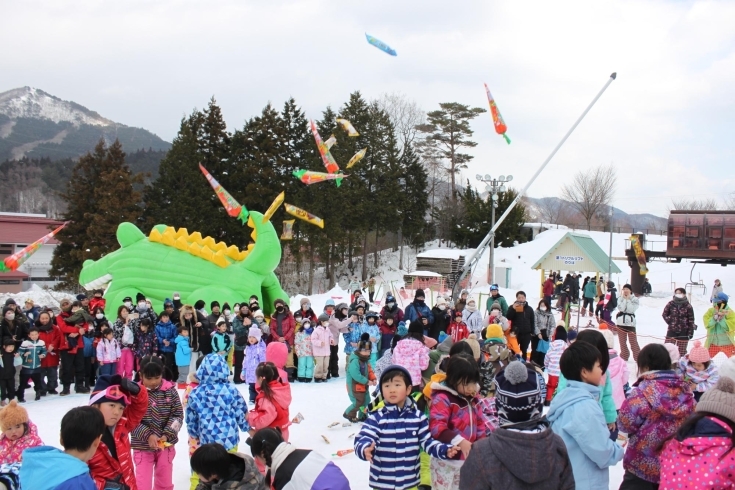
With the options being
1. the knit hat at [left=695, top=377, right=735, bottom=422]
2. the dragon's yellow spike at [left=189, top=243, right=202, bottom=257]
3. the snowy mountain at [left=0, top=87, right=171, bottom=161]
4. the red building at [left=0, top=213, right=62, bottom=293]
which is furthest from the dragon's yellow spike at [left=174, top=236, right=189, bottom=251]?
the snowy mountain at [left=0, top=87, right=171, bottom=161]

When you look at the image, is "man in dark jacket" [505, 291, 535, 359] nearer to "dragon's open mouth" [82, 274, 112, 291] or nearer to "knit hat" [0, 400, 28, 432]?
"knit hat" [0, 400, 28, 432]

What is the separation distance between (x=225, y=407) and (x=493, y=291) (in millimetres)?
6944

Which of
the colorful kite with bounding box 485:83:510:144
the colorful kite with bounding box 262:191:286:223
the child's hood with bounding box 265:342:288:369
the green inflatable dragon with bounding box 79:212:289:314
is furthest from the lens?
the colorful kite with bounding box 485:83:510:144

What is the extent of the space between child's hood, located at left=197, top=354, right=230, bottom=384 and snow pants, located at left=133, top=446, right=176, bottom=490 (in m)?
0.61

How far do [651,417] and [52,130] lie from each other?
177133mm

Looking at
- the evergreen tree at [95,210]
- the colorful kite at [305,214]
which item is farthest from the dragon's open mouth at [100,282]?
the evergreen tree at [95,210]

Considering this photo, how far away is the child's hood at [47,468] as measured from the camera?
2.79m

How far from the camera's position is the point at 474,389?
3.84 m

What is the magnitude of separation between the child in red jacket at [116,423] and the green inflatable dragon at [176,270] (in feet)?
31.8

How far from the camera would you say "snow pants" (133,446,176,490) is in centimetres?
467

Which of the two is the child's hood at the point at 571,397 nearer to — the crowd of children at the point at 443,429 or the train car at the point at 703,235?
the crowd of children at the point at 443,429

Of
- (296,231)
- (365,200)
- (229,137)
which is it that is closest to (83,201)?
(229,137)

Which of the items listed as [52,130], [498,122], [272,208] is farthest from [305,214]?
[52,130]

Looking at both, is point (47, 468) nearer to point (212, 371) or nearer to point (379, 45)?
point (212, 371)
